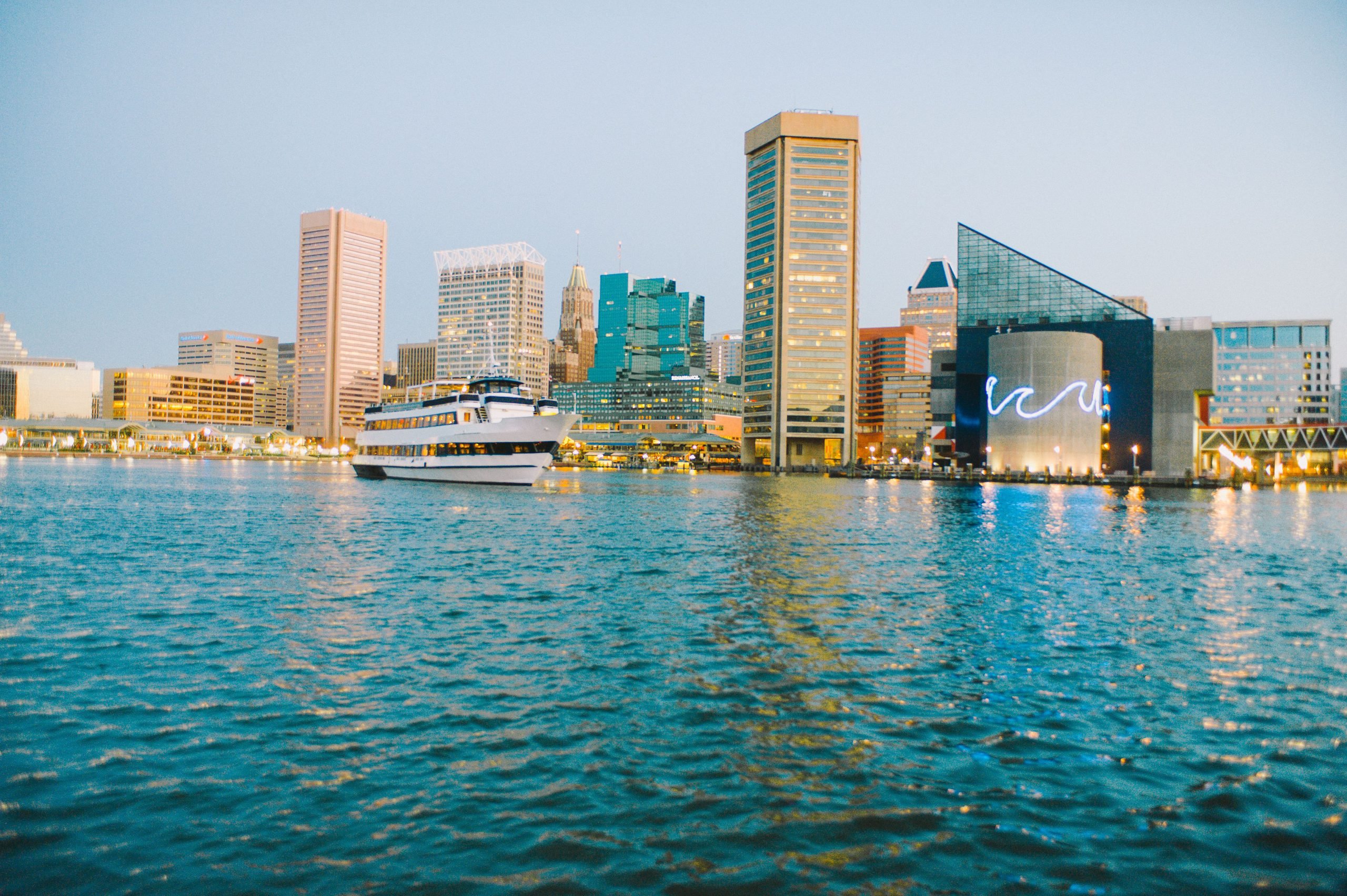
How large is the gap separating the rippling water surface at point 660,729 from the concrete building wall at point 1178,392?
476 feet

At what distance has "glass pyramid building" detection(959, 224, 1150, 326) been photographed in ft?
522

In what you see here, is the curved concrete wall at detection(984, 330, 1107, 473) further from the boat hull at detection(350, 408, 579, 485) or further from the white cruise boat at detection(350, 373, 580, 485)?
the boat hull at detection(350, 408, 579, 485)

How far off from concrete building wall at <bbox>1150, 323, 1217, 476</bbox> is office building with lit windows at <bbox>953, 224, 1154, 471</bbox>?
2692 millimetres

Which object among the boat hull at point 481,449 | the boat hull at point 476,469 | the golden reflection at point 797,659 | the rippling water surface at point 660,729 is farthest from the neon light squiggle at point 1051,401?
the rippling water surface at point 660,729

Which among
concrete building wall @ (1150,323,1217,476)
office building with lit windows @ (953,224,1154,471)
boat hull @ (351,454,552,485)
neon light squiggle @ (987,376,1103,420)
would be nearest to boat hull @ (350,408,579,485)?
boat hull @ (351,454,552,485)

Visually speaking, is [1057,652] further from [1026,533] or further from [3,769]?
[1026,533]

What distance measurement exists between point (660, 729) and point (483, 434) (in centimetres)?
7788

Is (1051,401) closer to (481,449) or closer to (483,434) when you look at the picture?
(481,449)

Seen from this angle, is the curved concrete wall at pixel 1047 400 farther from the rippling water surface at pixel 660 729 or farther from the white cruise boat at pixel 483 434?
the rippling water surface at pixel 660 729

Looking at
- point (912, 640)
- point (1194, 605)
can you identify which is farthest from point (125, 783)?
point (1194, 605)

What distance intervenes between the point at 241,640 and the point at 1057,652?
56.4 ft

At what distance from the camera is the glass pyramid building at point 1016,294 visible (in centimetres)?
15925

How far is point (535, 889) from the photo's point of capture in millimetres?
7070

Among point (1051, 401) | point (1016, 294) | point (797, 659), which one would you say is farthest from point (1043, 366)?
point (797, 659)
